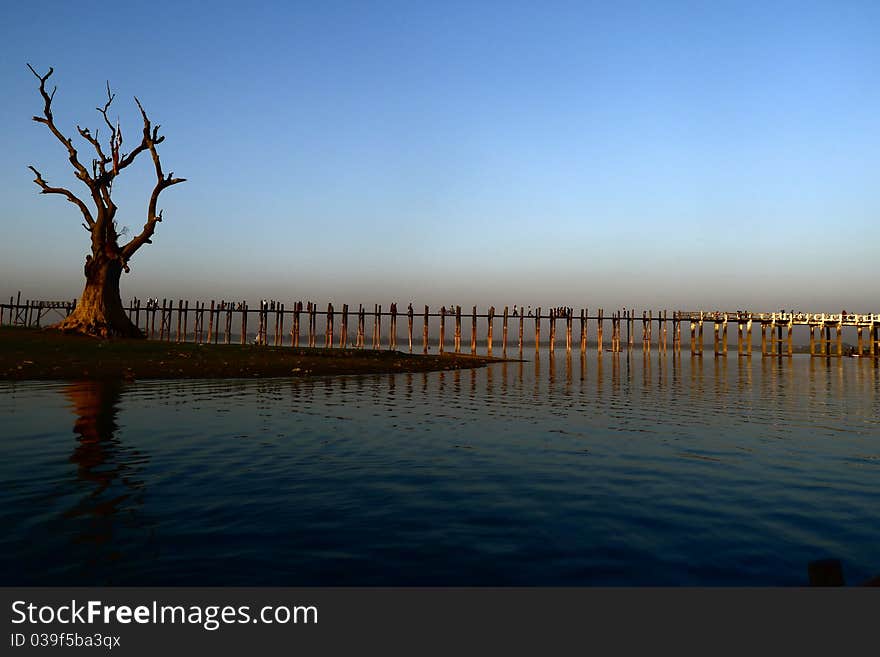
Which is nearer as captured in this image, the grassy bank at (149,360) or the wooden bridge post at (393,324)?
the grassy bank at (149,360)

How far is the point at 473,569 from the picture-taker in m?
5.71

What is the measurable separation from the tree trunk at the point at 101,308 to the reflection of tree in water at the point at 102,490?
24.6 meters

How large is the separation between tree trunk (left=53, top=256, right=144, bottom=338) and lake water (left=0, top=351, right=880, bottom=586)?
790 inches

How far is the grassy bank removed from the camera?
86.4ft

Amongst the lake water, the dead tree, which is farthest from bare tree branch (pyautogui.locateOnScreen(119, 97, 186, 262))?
the lake water

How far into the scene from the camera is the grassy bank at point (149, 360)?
2633 cm

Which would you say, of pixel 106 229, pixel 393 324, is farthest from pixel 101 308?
pixel 393 324

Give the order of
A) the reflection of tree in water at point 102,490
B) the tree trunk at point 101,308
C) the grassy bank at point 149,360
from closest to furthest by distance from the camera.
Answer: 1. the reflection of tree in water at point 102,490
2. the grassy bank at point 149,360
3. the tree trunk at point 101,308

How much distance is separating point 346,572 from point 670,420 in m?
14.0

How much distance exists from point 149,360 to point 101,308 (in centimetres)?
1039

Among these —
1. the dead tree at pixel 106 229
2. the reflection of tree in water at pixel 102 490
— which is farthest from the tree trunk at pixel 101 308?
the reflection of tree in water at pixel 102 490

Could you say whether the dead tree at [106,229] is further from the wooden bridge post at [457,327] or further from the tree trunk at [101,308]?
the wooden bridge post at [457,327]

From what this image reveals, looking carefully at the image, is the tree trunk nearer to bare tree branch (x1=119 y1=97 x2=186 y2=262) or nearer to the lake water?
bare tree branch (x1=119 y1=97 x2=186 y2=262)
